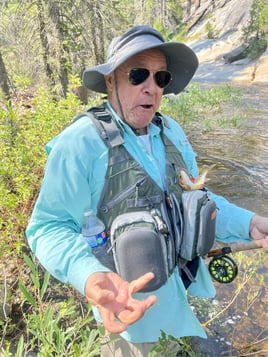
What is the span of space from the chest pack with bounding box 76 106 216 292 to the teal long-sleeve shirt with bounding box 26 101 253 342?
5 centimetres

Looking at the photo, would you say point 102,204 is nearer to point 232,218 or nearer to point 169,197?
point 169,197

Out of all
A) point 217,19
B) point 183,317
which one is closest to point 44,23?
point 183,317

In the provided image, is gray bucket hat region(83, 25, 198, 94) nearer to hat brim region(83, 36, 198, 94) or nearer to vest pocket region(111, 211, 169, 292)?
hat brim region(83, 36, 198, 94)

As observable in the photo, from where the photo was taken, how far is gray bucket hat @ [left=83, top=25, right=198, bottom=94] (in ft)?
6.13

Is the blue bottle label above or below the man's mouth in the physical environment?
below

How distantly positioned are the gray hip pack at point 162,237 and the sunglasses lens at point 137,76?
732 mm

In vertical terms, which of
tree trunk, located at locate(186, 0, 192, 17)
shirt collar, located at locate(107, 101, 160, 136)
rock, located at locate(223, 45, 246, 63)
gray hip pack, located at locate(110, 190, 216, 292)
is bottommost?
rock, located at locate(223, 45, 246, 63)

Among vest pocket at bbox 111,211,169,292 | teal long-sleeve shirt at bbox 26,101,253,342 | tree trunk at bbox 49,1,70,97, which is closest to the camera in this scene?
teal long-sleeve shirt at bbox 26,101,253,342

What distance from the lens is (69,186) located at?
1.68m

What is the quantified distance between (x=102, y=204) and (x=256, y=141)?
9.52m

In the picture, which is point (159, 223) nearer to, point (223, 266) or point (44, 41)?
point (223, 266)

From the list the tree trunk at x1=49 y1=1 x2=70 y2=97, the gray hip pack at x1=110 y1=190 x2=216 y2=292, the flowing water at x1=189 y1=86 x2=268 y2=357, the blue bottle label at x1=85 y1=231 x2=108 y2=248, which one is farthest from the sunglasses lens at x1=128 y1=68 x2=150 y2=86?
the tree trunk at x1=49 y1=1 x2=70 y2=97

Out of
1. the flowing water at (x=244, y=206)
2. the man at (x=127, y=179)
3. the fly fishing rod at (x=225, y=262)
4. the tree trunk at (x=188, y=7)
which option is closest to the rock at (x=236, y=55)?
the flowing water at (x=244, y=206)

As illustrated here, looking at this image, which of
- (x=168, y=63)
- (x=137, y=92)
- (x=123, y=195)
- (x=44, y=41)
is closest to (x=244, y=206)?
(x=168, y=63)
